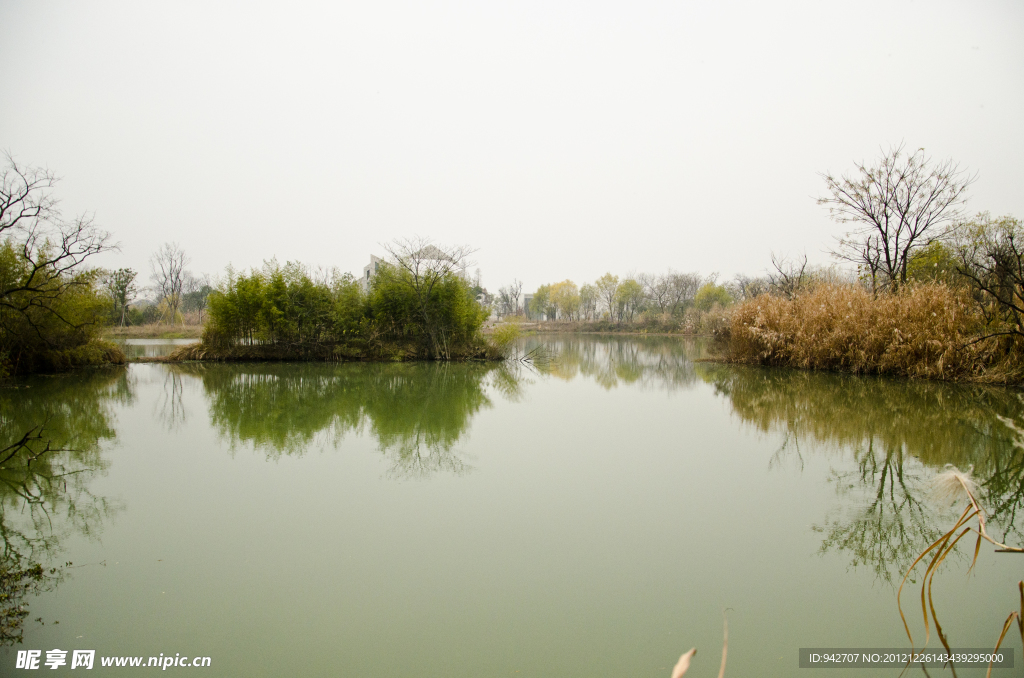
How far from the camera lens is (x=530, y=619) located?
2.87m

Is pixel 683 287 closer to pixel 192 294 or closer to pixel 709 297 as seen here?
pixel 709 297

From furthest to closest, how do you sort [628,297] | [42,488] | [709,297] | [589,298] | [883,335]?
[589,298], [628,297], [709,297], [883,335], [42,488]

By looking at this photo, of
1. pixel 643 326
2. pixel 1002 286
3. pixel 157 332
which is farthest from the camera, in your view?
pixel 643 326

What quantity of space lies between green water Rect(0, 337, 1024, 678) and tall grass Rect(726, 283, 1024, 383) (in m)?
3.89

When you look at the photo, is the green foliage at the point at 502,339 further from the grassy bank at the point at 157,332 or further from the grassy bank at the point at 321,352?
the grassy bank at the point at 157,332

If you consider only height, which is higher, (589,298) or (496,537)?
(589,298)

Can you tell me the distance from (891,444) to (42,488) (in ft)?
28.5

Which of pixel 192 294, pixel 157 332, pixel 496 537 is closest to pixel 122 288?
pixel 157 332

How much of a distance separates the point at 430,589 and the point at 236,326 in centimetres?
1675

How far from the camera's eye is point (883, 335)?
1248 cm

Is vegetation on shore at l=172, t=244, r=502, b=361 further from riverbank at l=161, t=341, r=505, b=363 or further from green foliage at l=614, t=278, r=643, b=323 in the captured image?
green foliage at l=614, t=278, r=643, b=323

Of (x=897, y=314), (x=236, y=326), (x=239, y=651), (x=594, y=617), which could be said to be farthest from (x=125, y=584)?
(x=236, y=326)

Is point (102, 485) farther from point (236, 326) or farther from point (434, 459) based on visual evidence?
point (236, 326)

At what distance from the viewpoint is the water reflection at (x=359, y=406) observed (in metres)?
6.37
